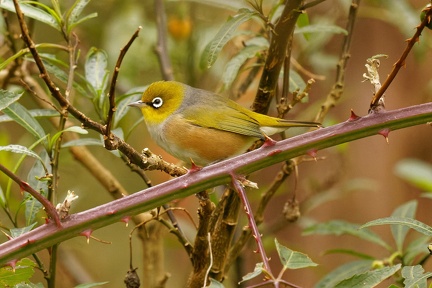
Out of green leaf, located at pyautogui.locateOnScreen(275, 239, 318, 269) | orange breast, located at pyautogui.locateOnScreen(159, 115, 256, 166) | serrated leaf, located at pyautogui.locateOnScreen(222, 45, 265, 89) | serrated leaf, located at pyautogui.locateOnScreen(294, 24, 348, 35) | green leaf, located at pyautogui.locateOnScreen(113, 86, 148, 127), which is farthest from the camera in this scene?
orange breast, located at pyautogui.locateOnScreen(159, 115, 256, 166)

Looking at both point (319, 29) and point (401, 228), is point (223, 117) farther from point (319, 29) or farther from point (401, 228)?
point (401, 228)

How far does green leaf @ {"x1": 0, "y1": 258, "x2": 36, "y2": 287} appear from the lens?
1.66 metres

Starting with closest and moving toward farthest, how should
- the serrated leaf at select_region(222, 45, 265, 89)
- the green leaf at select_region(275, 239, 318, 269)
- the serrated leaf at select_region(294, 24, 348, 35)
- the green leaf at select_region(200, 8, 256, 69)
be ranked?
the green leaf at select_region(275, 239, 318, 269), the green leaf at select_region(200, 8, 256, 69), the serrated leaf at select_region(222, 45, 265, 89), the serrated leaf at select_region(294, 24, 348, 35)

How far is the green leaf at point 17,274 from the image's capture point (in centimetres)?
166

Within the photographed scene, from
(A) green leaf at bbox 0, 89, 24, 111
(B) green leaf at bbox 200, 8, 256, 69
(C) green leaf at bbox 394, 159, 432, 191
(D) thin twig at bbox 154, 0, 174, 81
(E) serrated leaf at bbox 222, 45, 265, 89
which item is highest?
(D) thin twig at bbox 154, 0, 174, 81

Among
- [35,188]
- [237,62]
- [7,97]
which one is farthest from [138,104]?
[7,97]

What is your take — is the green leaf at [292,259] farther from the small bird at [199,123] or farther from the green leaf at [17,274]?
the small bird at [199,123]

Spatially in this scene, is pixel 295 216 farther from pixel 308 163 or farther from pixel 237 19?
pixel 308 163

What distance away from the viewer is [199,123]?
2.90 meters

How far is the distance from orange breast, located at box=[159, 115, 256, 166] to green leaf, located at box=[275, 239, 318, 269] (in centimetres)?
125

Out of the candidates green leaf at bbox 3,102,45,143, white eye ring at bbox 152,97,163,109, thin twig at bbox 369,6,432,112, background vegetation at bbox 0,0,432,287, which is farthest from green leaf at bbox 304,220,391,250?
thin twig at bbox 369,6,432,112

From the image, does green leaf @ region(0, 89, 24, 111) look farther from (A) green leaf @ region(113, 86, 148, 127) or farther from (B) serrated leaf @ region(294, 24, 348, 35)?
(B) serrated leaf @ region(294, 24, 348, 35)

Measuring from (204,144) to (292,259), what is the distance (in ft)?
4.41

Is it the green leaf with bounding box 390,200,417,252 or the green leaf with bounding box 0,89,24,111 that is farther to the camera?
the green leaf with bounding box 390,200,417,252
